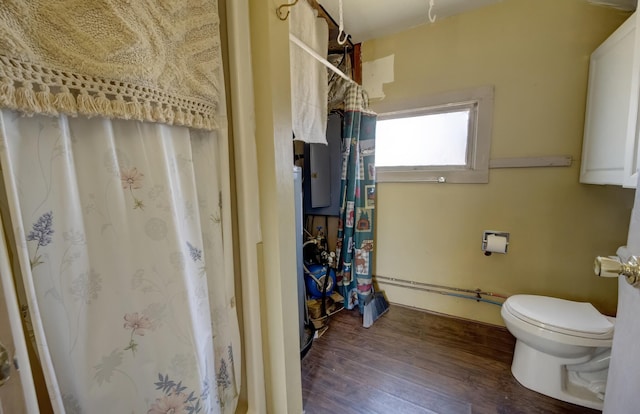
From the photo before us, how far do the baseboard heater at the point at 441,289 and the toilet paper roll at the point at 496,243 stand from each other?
357mm

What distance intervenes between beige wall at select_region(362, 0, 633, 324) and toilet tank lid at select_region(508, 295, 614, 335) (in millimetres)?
297

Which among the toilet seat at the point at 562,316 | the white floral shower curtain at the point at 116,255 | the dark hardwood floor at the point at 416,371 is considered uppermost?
the white floral shower curtain at the point at 116,255

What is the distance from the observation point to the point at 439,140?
76.4 inches

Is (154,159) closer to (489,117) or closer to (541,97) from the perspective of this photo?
(489,117)

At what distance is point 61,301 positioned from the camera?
482mm

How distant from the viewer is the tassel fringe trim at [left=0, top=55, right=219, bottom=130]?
15.3 inches

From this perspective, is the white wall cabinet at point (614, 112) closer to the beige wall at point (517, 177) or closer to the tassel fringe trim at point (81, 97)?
the beige wall at point (517, 177)

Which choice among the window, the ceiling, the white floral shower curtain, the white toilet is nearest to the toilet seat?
the white toilet

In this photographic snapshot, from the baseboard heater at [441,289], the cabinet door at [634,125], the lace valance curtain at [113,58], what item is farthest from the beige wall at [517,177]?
the lace valance curtain at [113,58]

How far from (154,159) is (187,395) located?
0.64m

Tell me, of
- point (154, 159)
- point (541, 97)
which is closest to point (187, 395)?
point (154, 159)

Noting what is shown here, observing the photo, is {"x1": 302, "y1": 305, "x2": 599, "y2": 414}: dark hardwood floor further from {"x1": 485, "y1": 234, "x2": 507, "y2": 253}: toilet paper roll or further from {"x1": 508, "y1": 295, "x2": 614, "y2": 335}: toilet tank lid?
{"x1": 485, "y1": 234, "x2": 507, "y2": 253}: toilet paper roll

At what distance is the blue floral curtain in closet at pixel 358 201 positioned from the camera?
1.99 metres

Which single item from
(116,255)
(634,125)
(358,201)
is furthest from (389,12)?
(116,255)
